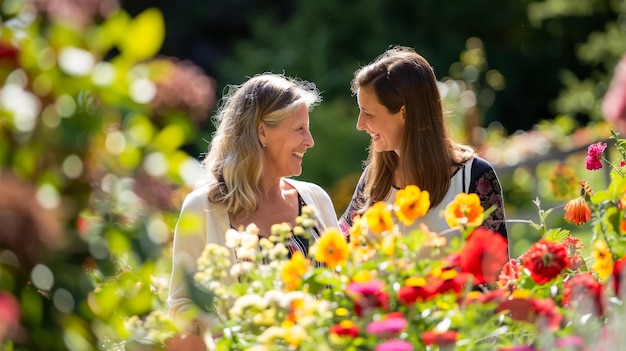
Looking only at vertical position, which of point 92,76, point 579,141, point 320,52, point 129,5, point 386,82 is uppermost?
point 129,5

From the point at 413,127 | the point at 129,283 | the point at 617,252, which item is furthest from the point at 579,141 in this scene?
the point at 129,283

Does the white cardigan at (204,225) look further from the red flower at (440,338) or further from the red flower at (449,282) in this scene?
the red flower at (440,338)

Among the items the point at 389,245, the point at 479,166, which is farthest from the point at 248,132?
the point at 389,245

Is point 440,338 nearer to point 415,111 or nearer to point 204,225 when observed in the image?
point 204,225

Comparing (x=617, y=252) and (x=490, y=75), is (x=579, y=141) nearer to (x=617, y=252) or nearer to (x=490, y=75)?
(x=490, y=75)

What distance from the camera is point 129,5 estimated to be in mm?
15344

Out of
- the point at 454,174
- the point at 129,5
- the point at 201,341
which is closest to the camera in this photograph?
the point at 201,341

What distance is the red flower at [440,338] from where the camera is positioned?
1.72 meters

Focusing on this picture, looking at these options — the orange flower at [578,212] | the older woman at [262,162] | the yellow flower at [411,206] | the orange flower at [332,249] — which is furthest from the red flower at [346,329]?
the older woman at [262,162]

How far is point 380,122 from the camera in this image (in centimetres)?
337

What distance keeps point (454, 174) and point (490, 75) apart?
11399 mm

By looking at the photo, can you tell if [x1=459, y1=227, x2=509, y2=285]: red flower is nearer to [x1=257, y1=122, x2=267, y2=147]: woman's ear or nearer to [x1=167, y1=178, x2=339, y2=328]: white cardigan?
[x1=167, y1=178, x2=339, y2=328]: white cardigan

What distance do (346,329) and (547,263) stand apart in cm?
54

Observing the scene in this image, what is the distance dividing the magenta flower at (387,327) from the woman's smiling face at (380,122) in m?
1.67
